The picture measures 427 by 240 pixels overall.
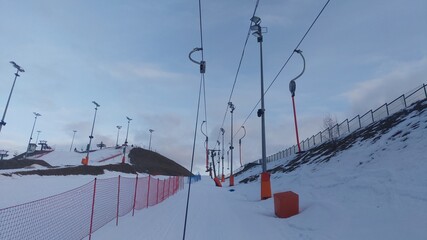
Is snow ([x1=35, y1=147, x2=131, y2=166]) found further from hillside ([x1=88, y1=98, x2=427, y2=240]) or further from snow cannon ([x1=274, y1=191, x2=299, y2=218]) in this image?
snow cannon ([x1=274, y1=191, x2=299, y2=218])

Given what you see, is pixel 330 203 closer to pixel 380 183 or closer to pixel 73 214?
pixel 380 183

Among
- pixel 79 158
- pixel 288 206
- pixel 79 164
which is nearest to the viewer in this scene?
pixel 288 206

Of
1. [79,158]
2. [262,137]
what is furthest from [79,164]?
[262,137]

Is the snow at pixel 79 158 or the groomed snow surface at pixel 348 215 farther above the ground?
the snow at pixel 79 158

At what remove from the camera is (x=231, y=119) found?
39.2 meters

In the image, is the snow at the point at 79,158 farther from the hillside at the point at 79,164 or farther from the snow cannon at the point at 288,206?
the snow cannon at the point at 288,206

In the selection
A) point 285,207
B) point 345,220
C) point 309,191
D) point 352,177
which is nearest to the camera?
point 345,220

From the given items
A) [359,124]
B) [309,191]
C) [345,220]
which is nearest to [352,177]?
[309,191]

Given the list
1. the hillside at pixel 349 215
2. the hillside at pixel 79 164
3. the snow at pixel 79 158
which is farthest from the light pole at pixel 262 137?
the snow at pixel 79 158

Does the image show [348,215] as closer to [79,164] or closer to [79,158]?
[79,164]

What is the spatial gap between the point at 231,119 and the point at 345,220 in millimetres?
32048

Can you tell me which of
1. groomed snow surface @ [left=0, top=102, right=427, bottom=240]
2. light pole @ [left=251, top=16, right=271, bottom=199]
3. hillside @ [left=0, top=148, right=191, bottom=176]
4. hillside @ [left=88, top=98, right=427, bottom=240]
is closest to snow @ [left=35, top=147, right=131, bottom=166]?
hillside @ [left=0, top=148, right=191, bottom=176]

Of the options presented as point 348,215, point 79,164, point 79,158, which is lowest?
point 348,215

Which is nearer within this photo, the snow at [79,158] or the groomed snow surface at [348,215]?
the groomed snow surface at [348,215]
